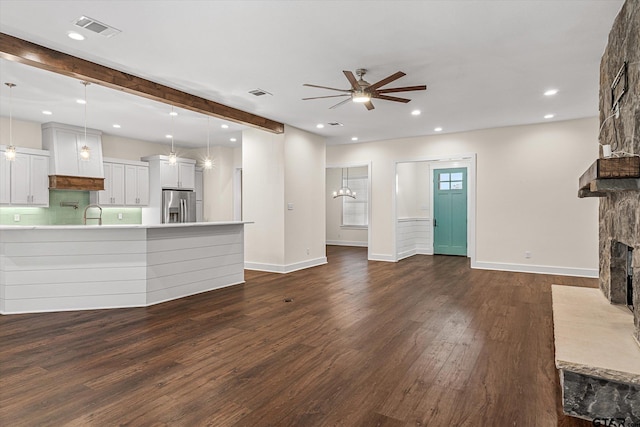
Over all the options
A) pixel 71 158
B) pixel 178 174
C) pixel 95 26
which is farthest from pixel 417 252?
pixel 95 26

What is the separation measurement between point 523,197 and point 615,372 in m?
5.62

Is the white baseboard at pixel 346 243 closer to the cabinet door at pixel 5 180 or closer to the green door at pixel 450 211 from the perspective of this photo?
the green door at pixel 450 211

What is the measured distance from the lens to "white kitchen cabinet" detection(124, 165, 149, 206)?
7.98 meters

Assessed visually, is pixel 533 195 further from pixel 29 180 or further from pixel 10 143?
pixel 10 143

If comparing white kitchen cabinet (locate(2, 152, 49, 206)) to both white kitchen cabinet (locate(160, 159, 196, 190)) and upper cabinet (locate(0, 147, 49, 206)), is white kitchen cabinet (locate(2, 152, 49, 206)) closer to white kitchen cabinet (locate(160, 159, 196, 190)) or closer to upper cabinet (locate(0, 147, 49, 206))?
upper cabinet (locate(0, 147, 49, 206))

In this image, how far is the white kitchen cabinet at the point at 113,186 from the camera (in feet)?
24.8

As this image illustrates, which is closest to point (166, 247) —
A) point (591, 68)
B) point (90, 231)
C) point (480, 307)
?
point (90, 231)

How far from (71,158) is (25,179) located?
0.81m

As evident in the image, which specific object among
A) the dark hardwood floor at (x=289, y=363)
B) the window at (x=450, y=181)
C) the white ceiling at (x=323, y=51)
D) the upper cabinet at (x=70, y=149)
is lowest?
the dark hardwood floor at (x=289, y=363)

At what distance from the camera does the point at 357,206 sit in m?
12.0

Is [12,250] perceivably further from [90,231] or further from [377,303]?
[377,303]

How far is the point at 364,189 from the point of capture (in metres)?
11.9

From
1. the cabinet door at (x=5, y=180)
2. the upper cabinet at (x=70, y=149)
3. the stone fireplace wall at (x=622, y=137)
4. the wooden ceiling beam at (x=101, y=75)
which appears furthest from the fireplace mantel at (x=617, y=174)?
the cabinet door at (x=5, y=180)

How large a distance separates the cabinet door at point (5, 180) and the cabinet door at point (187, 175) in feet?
10.5
